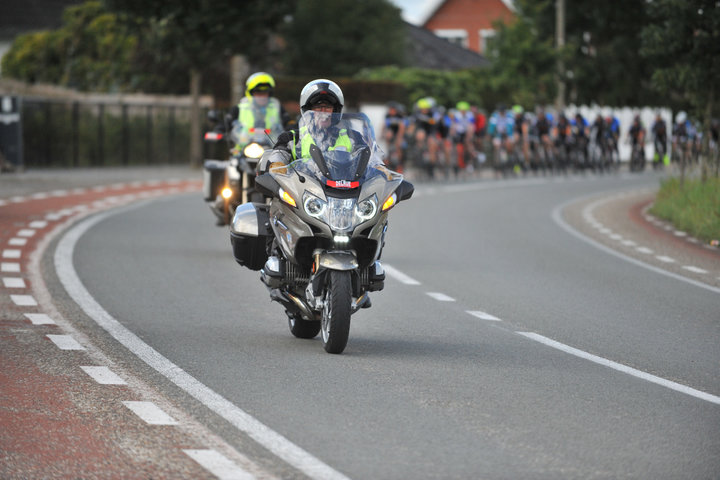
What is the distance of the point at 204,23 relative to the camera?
127 feet

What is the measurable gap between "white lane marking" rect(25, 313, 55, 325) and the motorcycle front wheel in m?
2.38

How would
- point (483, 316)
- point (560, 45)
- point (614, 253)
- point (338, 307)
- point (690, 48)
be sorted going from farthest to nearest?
1. point (560, 45)
2. point (690, 48)
3. point (614, 253)
4. point (483, 316)
5. point (338, 307)

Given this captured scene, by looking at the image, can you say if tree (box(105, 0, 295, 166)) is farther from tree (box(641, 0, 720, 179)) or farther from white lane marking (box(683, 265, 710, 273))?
white lane marking (box(683, 265, 710, 273))

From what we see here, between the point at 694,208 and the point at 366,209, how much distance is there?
13.3 m

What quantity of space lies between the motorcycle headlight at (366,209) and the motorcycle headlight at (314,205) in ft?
0.67

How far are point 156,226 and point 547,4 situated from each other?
37.6 meters

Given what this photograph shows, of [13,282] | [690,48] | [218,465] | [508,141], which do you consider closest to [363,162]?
[218,465]

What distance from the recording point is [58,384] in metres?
8.53

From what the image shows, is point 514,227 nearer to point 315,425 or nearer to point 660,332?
point 660,332

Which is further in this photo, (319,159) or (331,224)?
(319,159)

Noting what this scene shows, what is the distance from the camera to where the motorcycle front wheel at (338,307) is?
30.9 ft

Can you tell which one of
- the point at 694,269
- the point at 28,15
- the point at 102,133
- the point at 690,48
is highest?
the point at 28,15

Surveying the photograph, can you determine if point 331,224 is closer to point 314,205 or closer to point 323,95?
point 314,205

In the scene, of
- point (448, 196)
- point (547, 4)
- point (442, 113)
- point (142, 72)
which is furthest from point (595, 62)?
point (448, 196)
